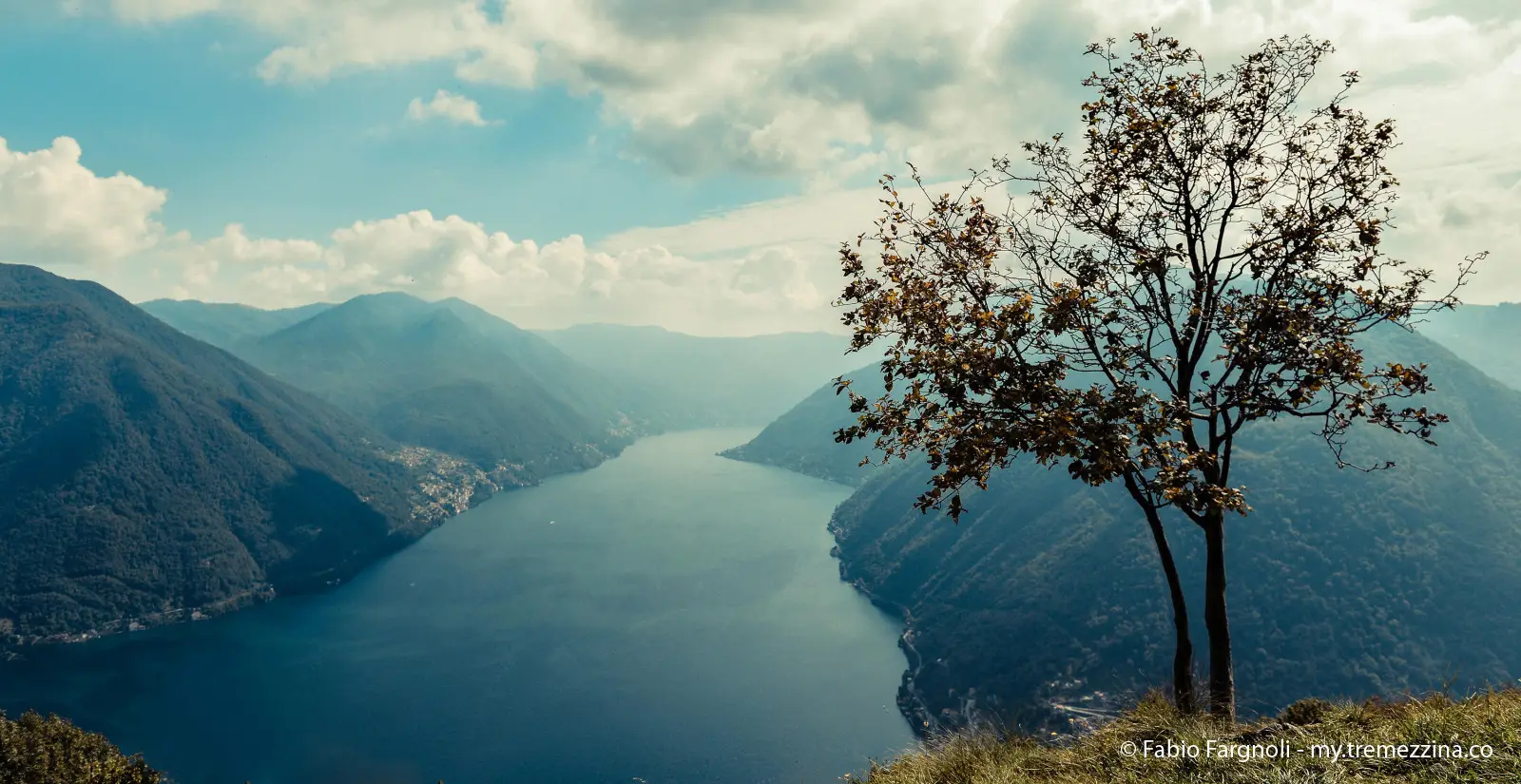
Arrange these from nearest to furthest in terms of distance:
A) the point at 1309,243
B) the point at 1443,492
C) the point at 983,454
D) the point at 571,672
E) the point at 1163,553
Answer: the point at 983,454 → the point at 1309,243 → the point at 1163,553 → the point at 571,672 → the point at 1443,492

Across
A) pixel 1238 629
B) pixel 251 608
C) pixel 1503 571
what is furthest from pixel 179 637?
pixel 1503 571

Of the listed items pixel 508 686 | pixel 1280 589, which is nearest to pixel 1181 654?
pixel 508 686

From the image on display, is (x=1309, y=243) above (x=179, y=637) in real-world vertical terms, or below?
above

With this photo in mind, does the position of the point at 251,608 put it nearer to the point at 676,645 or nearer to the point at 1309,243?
the point at 676,645

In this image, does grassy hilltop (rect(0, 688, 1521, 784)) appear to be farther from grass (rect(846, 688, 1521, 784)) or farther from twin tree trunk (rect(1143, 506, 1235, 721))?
twin tree trunk (rect(1143, 506, 1235, 721))

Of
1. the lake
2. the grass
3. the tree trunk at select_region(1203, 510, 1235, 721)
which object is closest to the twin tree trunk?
the tree trunk at select_region(1203, 510, 1235, 721)
